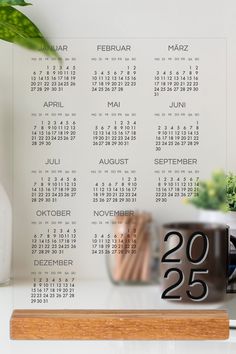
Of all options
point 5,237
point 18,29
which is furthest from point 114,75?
point 5,237

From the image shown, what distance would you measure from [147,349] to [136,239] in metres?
0.18

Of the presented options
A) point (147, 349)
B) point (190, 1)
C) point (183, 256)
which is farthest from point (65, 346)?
point (190, 1)

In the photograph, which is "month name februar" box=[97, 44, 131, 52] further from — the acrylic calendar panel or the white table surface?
the white table surface

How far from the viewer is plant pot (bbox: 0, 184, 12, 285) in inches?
36.6

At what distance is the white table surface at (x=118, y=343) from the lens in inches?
28.0

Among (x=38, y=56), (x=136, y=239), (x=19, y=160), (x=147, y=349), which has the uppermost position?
(x=38, y=56)

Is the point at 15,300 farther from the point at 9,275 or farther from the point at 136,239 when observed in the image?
the point at 136,239

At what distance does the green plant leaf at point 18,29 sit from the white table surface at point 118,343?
37 cm

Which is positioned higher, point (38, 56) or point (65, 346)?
point (38, 56)

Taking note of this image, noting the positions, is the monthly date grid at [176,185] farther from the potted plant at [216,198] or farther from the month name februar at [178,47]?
the month name februar at [178,47]

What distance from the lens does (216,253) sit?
0.85 m

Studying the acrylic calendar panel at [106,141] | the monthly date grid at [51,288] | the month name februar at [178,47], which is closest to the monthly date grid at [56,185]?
the acrylic calendar panel at [106,141]

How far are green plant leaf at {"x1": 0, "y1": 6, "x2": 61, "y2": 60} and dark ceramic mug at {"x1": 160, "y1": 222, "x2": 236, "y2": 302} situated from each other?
347mm

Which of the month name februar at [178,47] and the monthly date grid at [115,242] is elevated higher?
the month name februar at [178,47]
